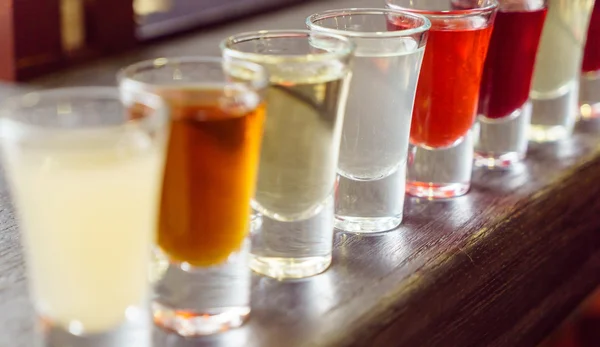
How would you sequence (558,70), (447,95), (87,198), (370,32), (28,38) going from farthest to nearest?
1. (28,38)
2. (558,70)
3. (447,95)
4. (370,32)
5. (87,198)

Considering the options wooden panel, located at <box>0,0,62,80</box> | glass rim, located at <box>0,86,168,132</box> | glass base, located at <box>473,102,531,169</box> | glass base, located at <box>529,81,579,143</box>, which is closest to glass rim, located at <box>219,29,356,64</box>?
glass rim, located at <box>0,86,168,132</box>

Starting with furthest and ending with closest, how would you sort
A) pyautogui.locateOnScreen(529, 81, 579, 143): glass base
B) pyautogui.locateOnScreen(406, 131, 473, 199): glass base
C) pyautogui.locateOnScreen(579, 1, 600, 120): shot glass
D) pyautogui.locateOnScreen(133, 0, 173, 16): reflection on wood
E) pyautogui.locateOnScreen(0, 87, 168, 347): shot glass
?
pyautogui.locateOnScreen(133, 0, 173, 16): reflection on wood, pyautogui.locateOnScreen(579, 1, 600, 120): shot glass, pyautogui.locateOnScreen(529, 81, 579, 143): glass base, pyautogui.locateOnScreen(406, 131, 473, 199): glass base, pyautogui.locateOnScreen(0, 87, 168, 347): shot glass

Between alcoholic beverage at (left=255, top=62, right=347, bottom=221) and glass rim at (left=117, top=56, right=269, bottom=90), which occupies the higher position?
glass rim at (left=117, top=56, right=269, bottom=90)

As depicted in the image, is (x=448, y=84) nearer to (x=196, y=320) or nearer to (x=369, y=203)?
(x=369, y=203)

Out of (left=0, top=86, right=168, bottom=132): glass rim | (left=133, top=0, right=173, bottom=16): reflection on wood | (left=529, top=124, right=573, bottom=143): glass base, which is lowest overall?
(left=133, top=0, right=173, bottom=16): reflection on wood

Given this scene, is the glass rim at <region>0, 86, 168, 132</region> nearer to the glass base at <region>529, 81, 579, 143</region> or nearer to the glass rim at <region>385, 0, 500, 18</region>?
the glass rim at <region>385, 0, 500, 18</region>

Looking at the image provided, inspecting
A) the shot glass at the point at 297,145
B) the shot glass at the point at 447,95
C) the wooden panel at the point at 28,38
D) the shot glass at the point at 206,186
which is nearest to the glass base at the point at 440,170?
the shot glass at the point at 447,95

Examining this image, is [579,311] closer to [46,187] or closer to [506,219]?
[506,219]

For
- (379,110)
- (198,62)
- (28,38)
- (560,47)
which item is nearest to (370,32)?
(379,110)
